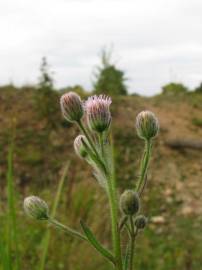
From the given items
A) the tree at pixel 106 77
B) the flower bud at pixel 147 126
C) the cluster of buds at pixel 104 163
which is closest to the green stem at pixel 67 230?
the cluster of buds at pixel 104 163

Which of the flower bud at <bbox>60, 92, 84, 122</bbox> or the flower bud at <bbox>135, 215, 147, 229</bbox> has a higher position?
the flower bud at <bbox>60, 92, 84, 122</bbox>

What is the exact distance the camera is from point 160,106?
45.7 ft

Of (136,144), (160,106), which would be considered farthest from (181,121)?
(136,144)

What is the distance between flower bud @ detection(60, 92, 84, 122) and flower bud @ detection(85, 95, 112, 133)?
30 millimetres

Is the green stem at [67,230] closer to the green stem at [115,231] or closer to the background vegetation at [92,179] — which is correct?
the green stem at [115,231]

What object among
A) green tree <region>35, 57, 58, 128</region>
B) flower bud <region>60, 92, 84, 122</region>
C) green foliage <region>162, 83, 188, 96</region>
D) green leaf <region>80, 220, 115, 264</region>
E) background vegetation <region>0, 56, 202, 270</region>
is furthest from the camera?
green foliage <region>162, 83, 188, 96</region>

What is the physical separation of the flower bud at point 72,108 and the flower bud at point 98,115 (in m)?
0.03

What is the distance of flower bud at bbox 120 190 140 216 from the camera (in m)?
1.72

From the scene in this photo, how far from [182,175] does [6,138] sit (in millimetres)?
3403

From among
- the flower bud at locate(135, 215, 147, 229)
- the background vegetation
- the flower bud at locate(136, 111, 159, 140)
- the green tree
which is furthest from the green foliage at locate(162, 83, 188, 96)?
the flower bud at locate(135, 215, 147, 229)

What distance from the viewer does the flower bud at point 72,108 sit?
194cm

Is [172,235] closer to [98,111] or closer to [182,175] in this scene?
[182,175]

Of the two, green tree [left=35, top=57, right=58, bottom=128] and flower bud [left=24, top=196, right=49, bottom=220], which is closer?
flower bud [left=24, top=196, right=49, bottom=220]

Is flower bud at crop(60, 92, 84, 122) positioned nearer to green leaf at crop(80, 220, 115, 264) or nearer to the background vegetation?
green leaf at crop(80, 220, 115, 264)
